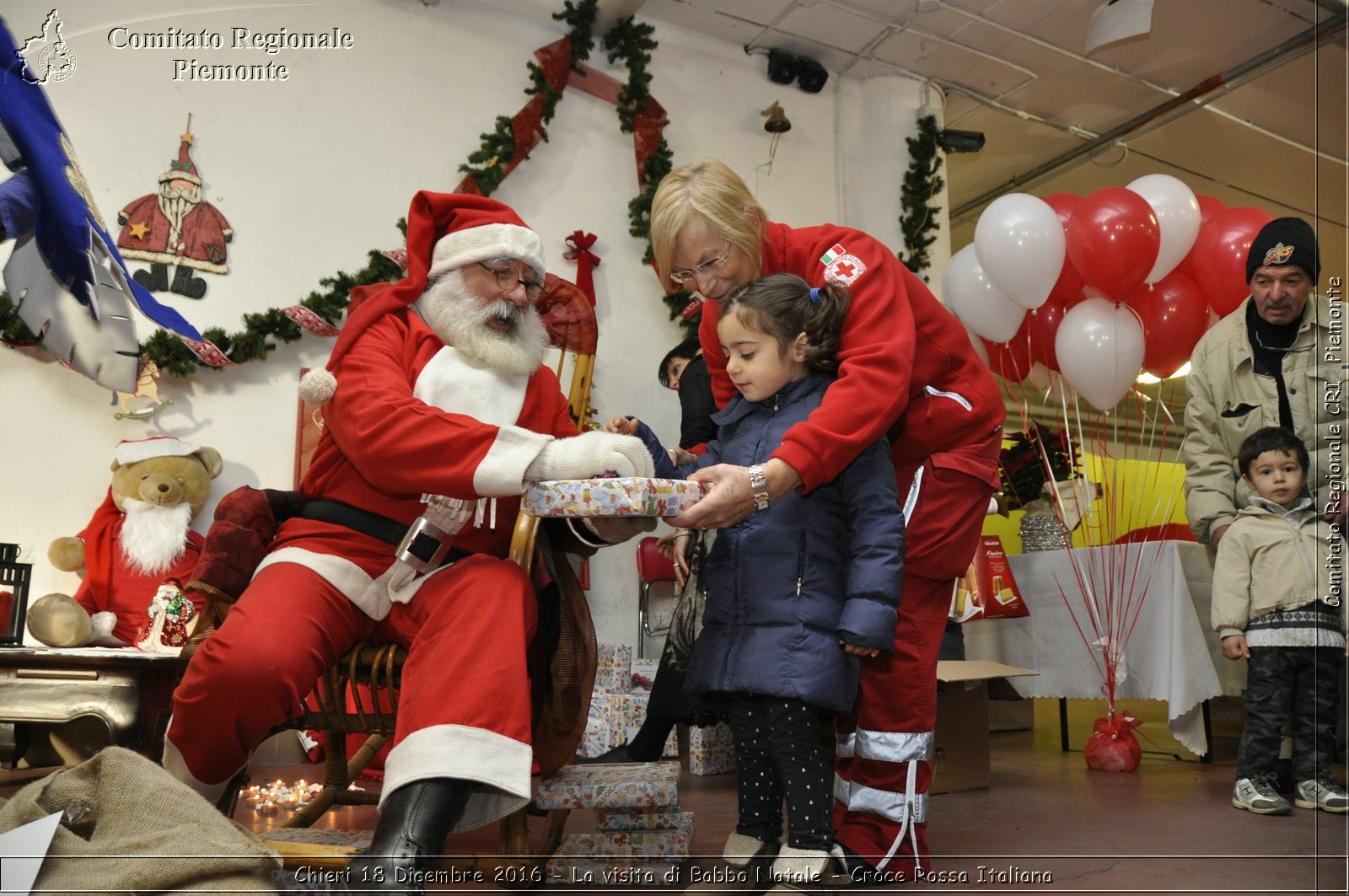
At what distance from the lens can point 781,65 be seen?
5.58 meters

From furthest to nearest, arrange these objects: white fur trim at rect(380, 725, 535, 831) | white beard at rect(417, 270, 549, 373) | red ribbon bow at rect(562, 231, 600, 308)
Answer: red ribbon bow at rect(562, 231, 600, 308)
white beard at rect(417, 270, 549, 373)
white fur trim at rect(380, 725, 535, 831)

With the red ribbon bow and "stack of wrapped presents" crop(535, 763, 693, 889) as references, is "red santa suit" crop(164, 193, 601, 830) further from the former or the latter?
the red ribbon bow

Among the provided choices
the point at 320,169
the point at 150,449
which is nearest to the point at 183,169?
the point at 320,169

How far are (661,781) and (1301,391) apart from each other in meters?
2.46

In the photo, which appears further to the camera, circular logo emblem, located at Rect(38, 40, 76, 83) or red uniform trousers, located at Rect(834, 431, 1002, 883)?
circular logo emblem, located at Rect(38, 40, 76, 83)

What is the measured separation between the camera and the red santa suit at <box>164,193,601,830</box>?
5.55ft

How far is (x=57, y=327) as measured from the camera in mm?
2820

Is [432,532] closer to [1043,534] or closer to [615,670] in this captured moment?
[615,670]

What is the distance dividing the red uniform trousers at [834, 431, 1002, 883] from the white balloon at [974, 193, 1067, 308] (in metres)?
2.13

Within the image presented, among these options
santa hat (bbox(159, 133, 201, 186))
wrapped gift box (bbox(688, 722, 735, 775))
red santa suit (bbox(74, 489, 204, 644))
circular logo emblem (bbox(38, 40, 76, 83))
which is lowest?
wrapped gift box (bbox(688, 722, 735, 775))

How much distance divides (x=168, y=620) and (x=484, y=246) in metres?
2.11

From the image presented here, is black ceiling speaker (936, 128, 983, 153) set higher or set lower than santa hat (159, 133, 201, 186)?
higher

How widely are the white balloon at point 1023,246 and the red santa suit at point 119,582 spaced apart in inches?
133

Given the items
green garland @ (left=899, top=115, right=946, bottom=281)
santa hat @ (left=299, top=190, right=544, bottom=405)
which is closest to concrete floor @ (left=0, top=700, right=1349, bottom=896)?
santa hat @ (left=299, top=190, right=544, bottom=405)
